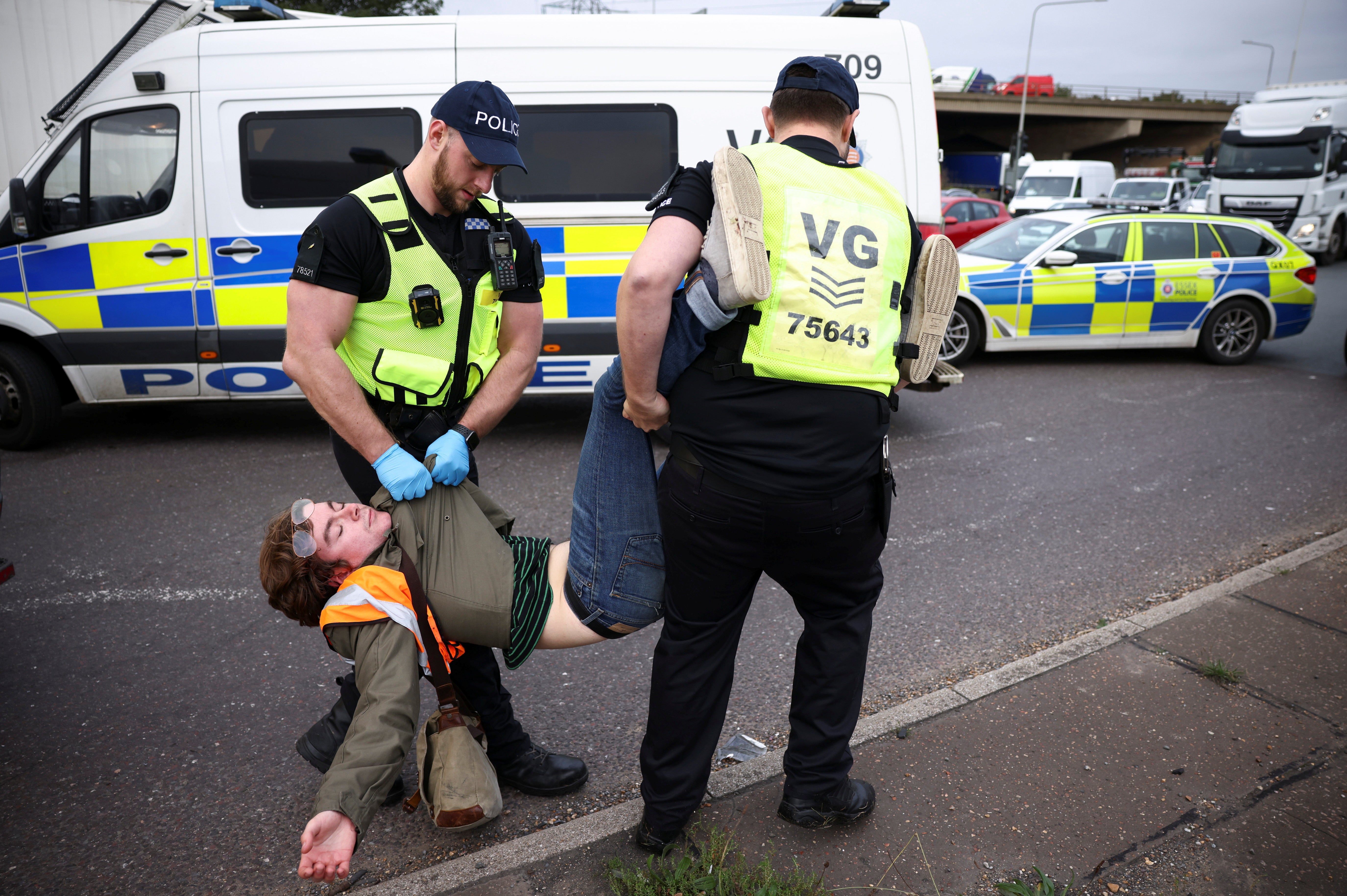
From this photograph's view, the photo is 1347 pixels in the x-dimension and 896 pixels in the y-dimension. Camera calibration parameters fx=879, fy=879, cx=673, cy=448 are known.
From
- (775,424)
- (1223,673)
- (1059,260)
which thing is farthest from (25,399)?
(1059,260)

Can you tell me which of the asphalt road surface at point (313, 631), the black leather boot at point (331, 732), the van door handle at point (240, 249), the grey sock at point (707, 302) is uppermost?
the grey sock at point (707, 302)

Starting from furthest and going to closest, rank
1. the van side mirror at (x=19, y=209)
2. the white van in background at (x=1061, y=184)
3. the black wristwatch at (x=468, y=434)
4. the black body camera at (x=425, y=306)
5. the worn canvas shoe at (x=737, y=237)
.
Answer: the white van in background at (x=1061, y=184) → the van side mirror at (x=19, y=209) → the black wristwatch at (x=468, y=434) → the black body camera at (x=425, y=306) → the worn canvas shoe at (x=737, y=237)

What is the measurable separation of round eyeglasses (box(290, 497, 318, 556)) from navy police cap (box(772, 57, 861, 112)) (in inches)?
56.4

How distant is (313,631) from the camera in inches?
141

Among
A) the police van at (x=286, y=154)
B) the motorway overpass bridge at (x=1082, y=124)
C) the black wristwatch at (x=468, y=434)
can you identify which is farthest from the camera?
the motorway overpass bridge at (x=1082, y=124)

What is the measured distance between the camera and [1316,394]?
7770mm

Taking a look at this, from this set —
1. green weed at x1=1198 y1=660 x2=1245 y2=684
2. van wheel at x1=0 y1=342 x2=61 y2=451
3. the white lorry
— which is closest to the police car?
green weed at x1=1198 y1=660 x2=1245 y2=684

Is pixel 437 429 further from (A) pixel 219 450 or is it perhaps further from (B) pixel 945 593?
(A) pixel 219 450

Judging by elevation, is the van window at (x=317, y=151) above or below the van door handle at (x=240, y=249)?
above

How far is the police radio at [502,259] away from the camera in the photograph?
244 centimetres

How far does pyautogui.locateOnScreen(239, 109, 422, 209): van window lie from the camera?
18.1ft

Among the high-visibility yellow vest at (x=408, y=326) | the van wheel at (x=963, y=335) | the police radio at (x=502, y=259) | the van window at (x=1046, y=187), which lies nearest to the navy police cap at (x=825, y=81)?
the police radio at (x=502, y=259)

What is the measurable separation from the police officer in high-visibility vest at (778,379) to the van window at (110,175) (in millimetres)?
5077

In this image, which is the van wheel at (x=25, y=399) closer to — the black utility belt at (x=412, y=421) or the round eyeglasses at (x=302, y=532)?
the black utility belt at (x=412, y=421)
